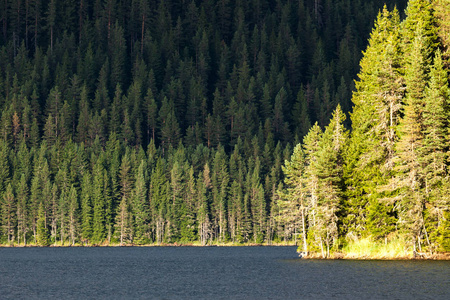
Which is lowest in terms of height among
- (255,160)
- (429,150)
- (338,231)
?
(338,231)

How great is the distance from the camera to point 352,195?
75.0 m

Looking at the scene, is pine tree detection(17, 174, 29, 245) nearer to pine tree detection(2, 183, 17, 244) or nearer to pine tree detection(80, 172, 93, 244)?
pine tree detection(2, 183, 17, 244)

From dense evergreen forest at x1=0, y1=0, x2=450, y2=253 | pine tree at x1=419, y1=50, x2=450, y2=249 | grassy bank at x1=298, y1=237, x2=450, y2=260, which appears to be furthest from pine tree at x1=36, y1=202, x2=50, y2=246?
pine tree at x1=419, y1=50, x2=450, y2=249

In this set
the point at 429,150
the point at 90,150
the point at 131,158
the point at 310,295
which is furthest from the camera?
the point at 90,150

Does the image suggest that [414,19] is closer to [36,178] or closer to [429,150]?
[429,150]

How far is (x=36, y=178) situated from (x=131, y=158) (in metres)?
22.8

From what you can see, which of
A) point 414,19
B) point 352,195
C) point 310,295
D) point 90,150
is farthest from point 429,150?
point 90,150

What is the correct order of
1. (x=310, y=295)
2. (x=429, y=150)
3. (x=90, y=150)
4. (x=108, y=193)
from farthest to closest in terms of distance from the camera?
(x=90, y=150) → (x=108, y=193) → (x=429, y=150) → (x=310, y=295)

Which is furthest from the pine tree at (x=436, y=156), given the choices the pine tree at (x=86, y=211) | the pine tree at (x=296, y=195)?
the pine tree at (x=86, y=211)

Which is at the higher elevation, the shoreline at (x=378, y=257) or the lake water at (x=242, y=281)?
the shoreline at (x=378, y=257)

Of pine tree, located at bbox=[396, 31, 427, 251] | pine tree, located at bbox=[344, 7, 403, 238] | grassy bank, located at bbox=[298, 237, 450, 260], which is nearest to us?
pine tree, located at bbox=[396, 31, 427, 251]

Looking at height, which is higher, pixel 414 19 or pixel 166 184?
pixel 414 19

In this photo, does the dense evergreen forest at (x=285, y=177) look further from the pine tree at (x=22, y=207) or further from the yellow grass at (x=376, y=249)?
the yellow grass at (x=376, y=249)

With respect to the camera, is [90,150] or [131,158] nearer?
[131,158]
